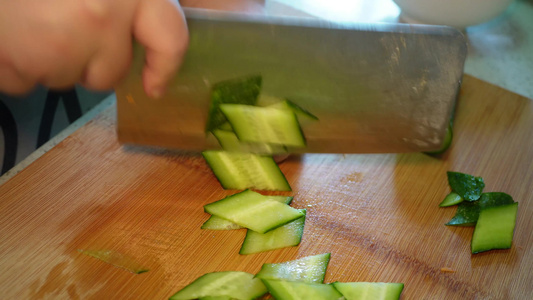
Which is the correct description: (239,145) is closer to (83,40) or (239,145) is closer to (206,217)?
(206,217)

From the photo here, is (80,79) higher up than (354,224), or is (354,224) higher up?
(80,79)

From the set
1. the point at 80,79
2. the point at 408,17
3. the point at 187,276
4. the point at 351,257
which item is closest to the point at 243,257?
the point at 187,276

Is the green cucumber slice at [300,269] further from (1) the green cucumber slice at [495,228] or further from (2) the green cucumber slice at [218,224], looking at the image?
(1) the green cucumber slice at [495,228]

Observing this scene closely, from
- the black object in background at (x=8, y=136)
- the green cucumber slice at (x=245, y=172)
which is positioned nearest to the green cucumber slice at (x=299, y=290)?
the green cucumber slice at (x=245, y=172)

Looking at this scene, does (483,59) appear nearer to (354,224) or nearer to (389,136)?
(389,136)

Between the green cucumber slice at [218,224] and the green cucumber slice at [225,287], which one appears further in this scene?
the green cucumber slice at [218,224]

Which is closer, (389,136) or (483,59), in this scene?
(389,136)

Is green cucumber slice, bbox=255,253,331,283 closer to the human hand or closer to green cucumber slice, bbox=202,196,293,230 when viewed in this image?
green cucumber slice, bbox=202,196,293,230

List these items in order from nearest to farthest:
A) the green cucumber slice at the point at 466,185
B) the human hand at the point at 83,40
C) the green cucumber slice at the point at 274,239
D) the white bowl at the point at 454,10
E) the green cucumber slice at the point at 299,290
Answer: the human hand at the point at 83,40
the green cucumber slice at the point at 299,290
the green cucumber slice at the point at 274,239
the green cucumber slice at the point at 466,185
the white bowl at the point at 454,10
